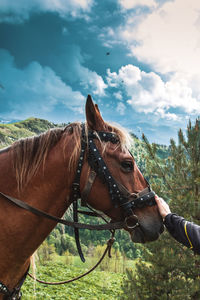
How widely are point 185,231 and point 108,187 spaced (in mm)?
886

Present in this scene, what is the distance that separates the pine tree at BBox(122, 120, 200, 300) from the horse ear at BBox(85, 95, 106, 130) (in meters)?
3.20

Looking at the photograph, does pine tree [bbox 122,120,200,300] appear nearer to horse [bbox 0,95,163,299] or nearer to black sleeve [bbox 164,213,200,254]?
black sleeve [bbox 164,213,200,254]

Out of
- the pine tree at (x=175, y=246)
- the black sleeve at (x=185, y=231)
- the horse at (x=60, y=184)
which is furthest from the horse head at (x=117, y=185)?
the pine tree at (x=175, y=246)

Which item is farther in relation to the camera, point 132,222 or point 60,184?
point 132,222

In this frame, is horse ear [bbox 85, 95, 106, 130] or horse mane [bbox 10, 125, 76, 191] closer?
horse mane [bbox 10, 125, 76, 191]

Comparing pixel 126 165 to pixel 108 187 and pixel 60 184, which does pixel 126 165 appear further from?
pixel 60 184

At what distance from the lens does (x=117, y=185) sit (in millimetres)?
2098

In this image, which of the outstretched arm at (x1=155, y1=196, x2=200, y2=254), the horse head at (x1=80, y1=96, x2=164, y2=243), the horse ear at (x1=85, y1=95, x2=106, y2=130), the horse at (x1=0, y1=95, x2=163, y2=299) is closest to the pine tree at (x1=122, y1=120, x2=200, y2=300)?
the outstretched arm at (x1=155, y1=196, x2=200, y2=254)

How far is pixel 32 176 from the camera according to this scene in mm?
2027

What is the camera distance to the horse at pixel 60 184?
1.93 meters

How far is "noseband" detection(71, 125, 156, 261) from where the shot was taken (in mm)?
2072

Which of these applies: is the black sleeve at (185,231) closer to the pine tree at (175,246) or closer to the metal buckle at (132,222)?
the metal buckle at (132,222)

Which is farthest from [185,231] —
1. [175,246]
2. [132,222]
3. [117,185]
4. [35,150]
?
[175,246]

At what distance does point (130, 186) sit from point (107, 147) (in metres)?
0.47
